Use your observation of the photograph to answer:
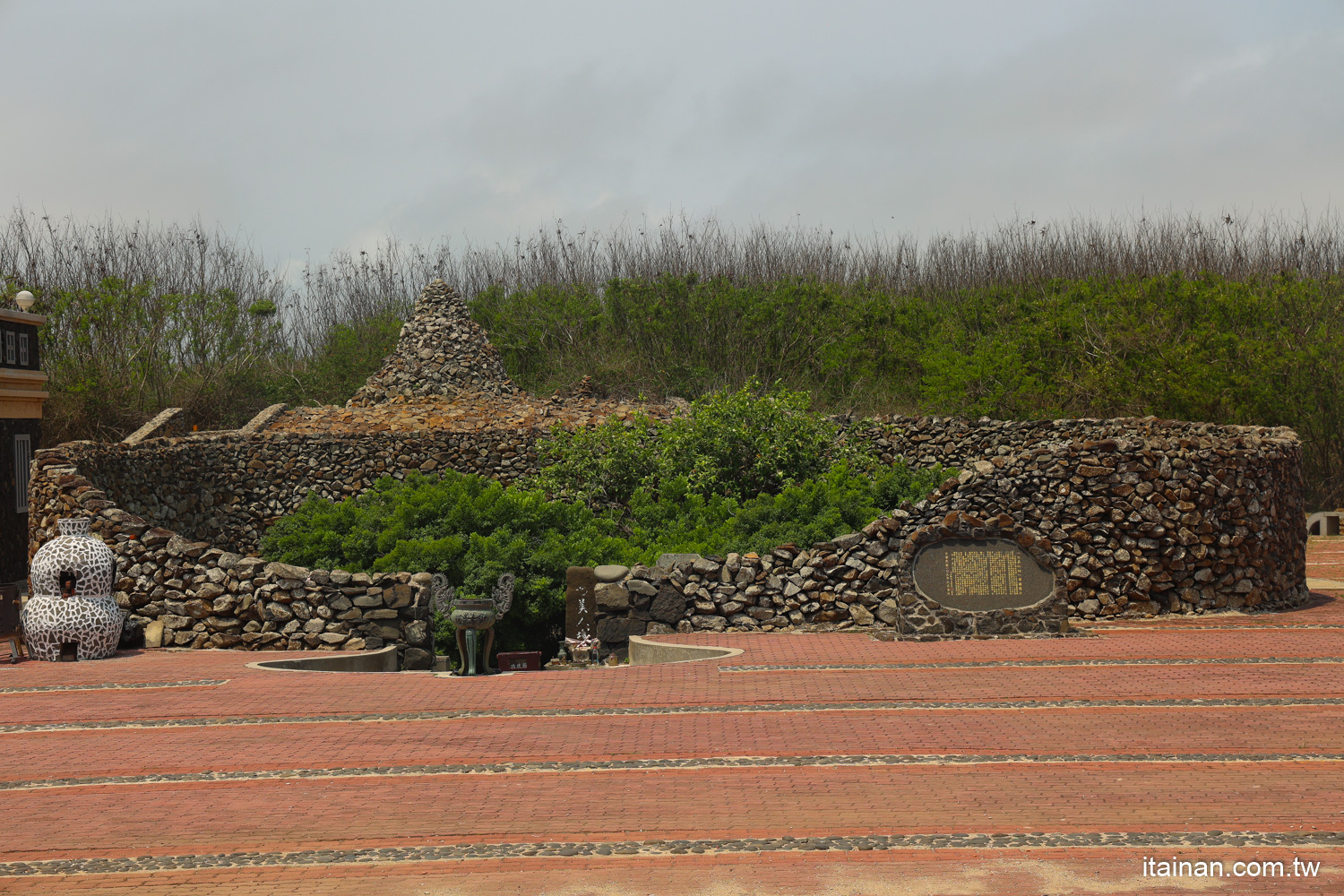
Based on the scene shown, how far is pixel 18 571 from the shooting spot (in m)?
18.2

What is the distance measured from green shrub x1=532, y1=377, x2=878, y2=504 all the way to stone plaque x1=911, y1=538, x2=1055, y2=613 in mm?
5304

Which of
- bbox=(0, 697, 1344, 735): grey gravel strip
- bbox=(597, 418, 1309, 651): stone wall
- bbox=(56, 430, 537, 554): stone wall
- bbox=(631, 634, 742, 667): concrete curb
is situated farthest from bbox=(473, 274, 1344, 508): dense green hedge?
bbox=(0, 697, 1344, 735): grey gravel strip

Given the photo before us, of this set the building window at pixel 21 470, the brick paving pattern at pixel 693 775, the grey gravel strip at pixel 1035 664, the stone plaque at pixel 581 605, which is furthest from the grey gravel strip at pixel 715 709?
the building window at pixel 21 470

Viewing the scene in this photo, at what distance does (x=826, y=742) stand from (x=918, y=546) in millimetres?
4258

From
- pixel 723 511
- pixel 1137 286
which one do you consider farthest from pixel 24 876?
pixel 1137 286

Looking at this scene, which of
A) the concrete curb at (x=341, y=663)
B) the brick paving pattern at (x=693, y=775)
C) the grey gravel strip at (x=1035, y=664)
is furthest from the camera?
the concrete curb at (x=341, y=663)

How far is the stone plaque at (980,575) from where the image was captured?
11484 millimetres

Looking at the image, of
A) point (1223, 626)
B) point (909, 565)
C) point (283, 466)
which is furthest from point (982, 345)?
point (909, 565)

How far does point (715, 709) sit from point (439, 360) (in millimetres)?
20003

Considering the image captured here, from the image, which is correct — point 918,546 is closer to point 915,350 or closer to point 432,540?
point 432,540

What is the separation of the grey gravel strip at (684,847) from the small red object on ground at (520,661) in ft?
19.5

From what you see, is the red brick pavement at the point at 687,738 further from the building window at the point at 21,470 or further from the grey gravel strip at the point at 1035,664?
the building window at the point at 21,470

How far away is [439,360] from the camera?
27312 mm

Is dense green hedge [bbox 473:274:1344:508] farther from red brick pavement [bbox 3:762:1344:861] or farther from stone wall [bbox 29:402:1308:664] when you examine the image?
red brick pavement [bbox 3:762:1344:861]
